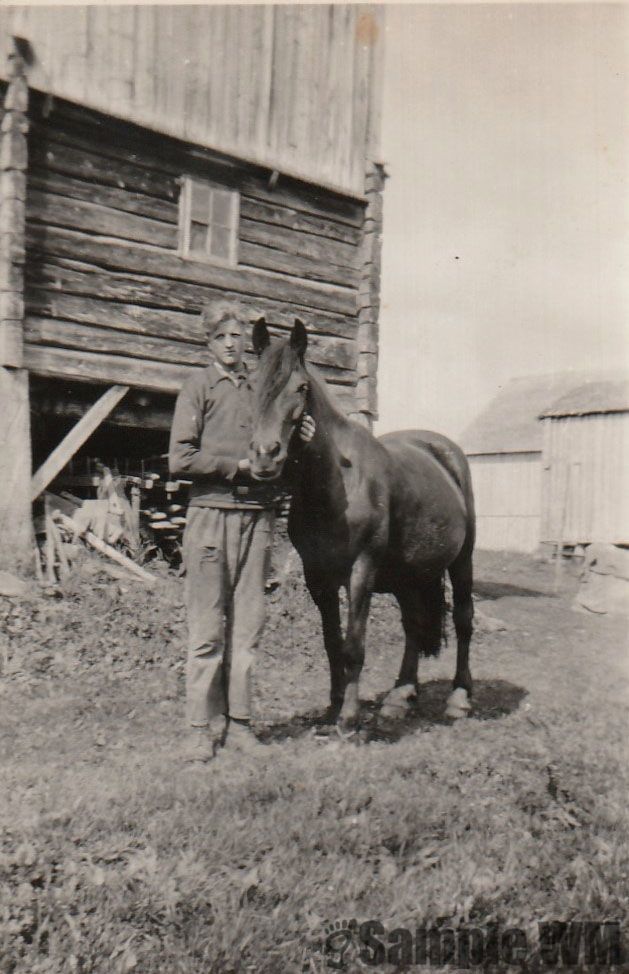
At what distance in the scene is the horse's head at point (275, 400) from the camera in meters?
4.02

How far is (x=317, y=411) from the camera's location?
15.2ft

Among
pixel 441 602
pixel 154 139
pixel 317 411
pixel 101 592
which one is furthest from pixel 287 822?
pixel 154 139

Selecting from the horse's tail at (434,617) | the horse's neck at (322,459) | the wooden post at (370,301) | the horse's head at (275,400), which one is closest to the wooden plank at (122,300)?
the wooden post at (370,301)

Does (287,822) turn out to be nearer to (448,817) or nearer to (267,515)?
(448,817)

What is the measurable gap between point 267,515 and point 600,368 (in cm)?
3327

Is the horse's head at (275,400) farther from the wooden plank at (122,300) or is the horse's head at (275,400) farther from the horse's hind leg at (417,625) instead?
the wooden plank at (122,300)

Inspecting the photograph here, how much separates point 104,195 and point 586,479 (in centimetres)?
1708

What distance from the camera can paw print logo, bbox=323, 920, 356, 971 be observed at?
2578 millimetres

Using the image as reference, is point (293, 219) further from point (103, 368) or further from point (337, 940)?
point (337, 940)

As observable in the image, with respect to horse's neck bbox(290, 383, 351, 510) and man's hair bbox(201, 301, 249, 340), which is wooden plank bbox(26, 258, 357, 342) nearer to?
horse's neck bbox(290, 383, 351, 510)

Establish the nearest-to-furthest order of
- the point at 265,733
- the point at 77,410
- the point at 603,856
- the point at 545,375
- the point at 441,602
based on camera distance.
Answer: the point at 603,856, the point at 265,733, the point at 441,602, the point at 77,410, the point at 545,375

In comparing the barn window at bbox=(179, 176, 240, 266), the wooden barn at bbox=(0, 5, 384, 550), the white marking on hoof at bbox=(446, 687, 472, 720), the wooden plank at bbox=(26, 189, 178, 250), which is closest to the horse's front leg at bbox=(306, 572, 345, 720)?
the white marking on hoof at bbox=(446, 687, 472, 720)

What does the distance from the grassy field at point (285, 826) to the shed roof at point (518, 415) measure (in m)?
26.1

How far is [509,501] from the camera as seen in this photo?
31.1 metres
